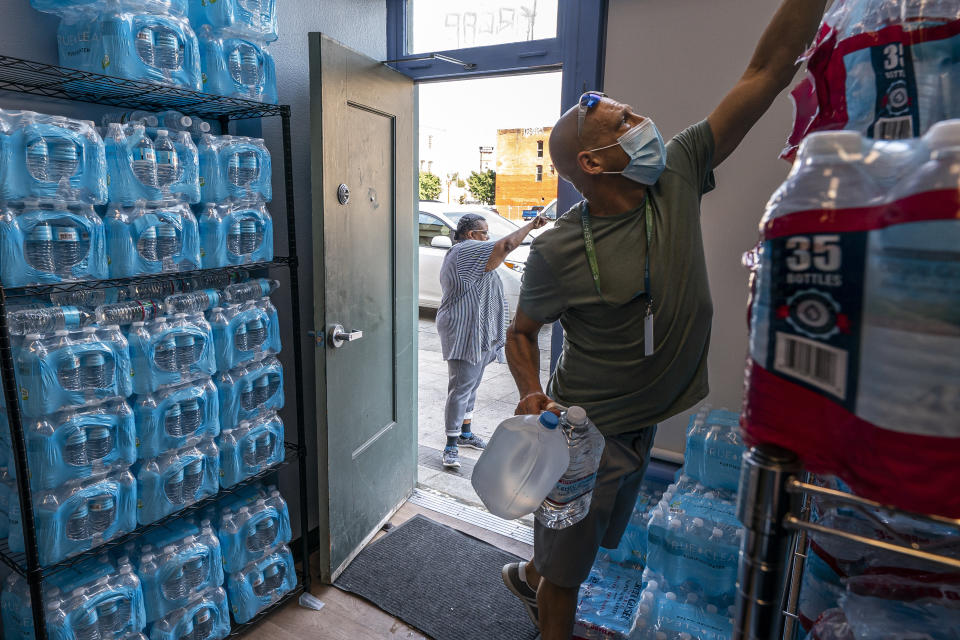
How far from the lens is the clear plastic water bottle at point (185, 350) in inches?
74.9

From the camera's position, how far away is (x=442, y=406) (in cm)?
485

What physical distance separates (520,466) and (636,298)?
1.85 ft

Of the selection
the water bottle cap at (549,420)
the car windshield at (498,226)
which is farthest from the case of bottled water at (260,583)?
the car windshield at (498,226)

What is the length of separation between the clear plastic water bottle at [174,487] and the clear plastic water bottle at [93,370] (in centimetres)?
40

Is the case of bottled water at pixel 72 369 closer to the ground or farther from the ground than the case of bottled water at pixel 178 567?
farther from the ground

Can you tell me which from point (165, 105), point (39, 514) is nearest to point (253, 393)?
point (39, 514)

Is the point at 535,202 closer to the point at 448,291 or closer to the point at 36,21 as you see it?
the point at 448,291

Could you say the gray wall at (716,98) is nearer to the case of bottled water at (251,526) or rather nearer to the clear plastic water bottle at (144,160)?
the clear plastic water bottle at (144,160)

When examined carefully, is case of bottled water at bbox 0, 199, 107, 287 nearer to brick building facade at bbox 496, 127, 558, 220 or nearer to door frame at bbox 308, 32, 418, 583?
door frame at bbox 308, 32, 418, 583

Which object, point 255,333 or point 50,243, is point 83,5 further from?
point 255,333

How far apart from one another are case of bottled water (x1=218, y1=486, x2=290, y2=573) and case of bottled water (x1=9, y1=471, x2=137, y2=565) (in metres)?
0.41

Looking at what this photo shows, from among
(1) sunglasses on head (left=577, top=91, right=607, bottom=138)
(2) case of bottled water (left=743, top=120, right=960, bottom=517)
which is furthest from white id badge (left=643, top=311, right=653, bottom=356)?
(2) case of bottled water (left=743, top=120, right=960, bottom=517)

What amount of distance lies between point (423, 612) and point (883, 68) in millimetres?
2322

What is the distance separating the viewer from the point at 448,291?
12.1 feet
